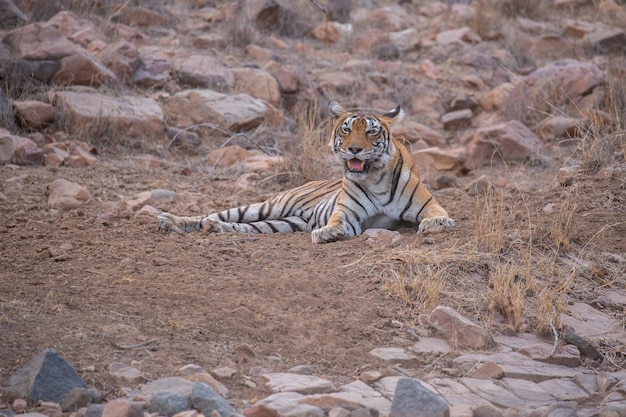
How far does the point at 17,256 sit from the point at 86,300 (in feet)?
3.91

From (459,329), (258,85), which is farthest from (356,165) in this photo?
(258,85)

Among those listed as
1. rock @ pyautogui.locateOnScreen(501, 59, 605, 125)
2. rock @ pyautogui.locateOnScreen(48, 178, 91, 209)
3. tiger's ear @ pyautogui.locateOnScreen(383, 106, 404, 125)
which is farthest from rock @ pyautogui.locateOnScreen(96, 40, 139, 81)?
rock @ pyautogui.locateOnScreen(501, 59, 605, 125)

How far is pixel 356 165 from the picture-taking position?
730 centimetres

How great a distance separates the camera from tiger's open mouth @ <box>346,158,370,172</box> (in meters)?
7.29

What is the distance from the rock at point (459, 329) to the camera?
514 centimetres

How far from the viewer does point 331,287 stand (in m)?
5.78

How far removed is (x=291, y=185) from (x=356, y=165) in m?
2.09

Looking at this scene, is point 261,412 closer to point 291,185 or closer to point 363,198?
point 363,198

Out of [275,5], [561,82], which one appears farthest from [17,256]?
[275,5]

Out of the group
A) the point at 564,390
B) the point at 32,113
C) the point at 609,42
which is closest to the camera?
the point at 564,390

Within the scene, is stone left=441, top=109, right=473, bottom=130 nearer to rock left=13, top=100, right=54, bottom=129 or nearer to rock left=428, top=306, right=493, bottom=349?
rock left=13, top=100, right=54, bottom=129

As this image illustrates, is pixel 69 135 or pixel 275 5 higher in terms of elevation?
pixel 275 5

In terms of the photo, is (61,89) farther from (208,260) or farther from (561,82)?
(561,82)

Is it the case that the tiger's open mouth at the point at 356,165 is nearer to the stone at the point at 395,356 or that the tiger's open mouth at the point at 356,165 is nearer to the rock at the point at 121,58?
the stone at the point at 395,356
